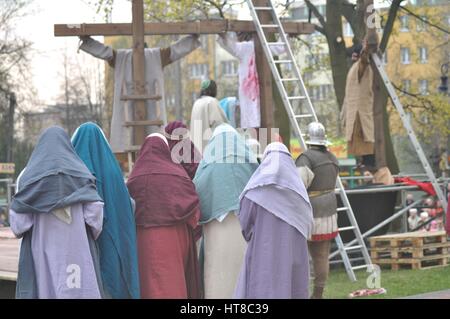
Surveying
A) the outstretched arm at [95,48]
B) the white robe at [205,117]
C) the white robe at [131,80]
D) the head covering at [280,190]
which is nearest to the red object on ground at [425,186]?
the white robe at [205,117]

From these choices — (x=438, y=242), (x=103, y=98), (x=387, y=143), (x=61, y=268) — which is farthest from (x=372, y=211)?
(x=103, y=98)

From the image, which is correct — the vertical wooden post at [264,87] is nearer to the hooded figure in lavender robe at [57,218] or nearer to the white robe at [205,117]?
the white robe at [205,117]

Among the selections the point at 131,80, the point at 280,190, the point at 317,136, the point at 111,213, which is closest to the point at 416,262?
the point at 317,136

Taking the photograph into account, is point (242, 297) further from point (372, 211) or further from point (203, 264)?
point (372, 211)

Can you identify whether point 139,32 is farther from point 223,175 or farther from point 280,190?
point 280,190

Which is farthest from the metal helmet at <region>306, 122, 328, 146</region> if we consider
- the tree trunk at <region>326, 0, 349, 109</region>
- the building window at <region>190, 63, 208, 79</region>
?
the building window at <region>190, 63, 208, 79</region>

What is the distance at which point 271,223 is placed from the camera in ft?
30.1

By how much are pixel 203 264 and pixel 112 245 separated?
129 cm

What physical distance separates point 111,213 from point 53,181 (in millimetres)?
667

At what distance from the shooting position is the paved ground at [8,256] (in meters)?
10.8

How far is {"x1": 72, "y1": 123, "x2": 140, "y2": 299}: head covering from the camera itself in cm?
908

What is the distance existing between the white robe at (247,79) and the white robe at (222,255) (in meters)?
5.14

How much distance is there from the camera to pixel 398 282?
14664 millimetres

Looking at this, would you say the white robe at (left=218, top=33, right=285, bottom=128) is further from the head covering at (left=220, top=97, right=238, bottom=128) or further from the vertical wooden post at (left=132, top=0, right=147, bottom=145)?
the vertical wooden post at (left=132, top=0, right=147, bottom=145)
